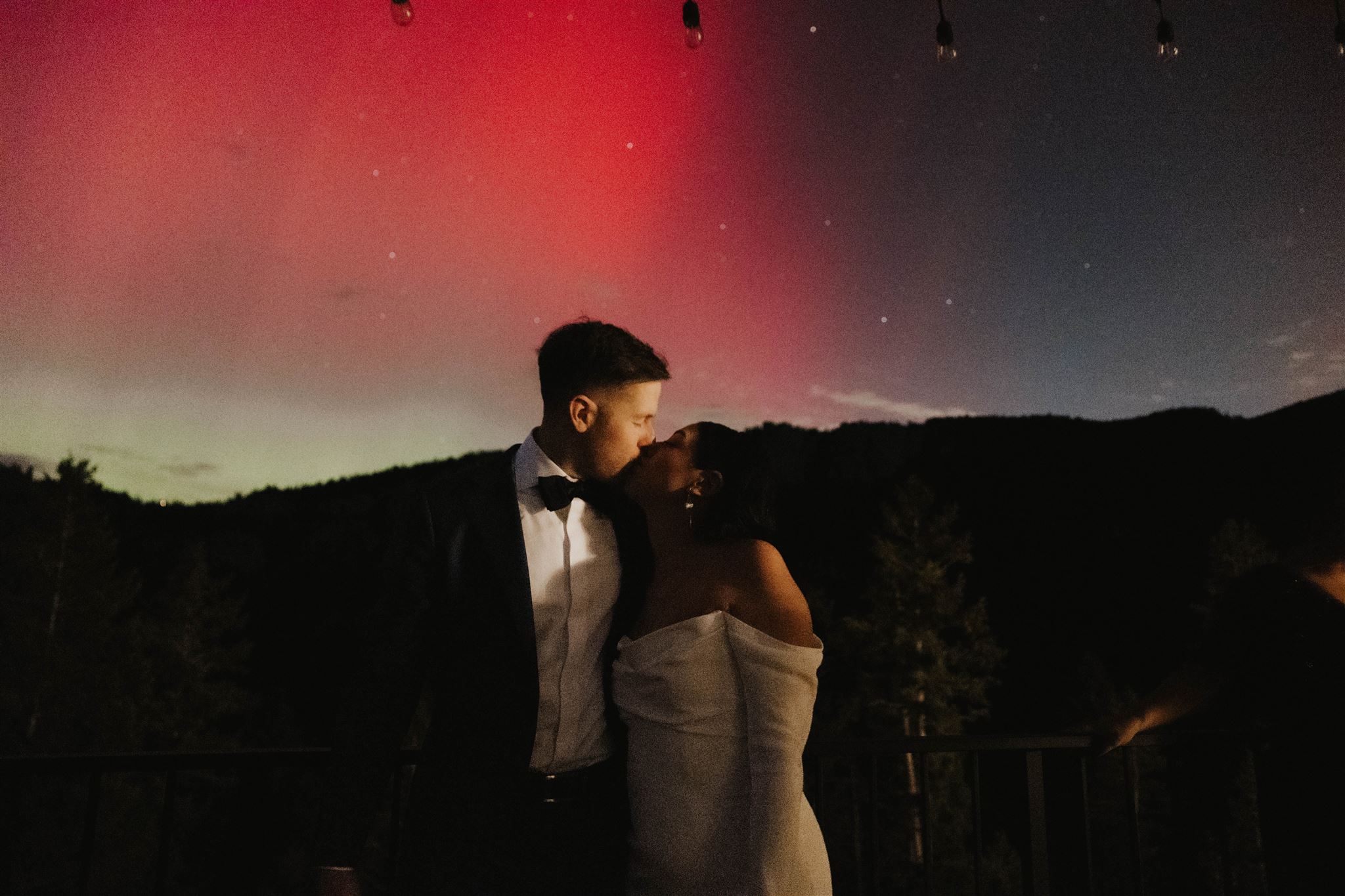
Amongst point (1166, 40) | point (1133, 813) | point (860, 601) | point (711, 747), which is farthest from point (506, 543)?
point (860, 601)

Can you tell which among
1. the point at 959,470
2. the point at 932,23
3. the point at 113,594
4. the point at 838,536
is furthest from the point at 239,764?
the point at 959,470

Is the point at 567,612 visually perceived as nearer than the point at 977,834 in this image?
Yes

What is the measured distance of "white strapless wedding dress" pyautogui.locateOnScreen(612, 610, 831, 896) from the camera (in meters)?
1.67

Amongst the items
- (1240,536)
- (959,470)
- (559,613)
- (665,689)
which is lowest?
(665,689)

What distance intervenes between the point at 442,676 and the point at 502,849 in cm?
35

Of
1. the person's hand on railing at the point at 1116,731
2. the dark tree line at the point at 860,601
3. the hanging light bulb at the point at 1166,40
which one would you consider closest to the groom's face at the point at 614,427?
the dark tree line at the point at 860,601

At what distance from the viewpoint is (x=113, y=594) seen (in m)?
26.4

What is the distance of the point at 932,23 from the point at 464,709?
409 cm

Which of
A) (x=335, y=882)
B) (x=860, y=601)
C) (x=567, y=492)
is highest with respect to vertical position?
(x=860, y=601)

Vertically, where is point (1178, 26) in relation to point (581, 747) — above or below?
above

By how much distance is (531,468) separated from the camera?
1894 millimetres

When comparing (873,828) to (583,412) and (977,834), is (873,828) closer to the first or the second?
(977,834)

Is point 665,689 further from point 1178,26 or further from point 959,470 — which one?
point 959,470

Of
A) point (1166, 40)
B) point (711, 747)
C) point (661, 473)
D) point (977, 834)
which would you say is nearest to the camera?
point (711, 747)
